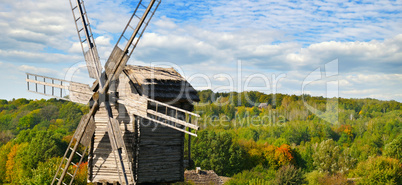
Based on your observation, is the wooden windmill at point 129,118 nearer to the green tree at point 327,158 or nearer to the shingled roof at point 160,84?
the shingled roof at point 160,84

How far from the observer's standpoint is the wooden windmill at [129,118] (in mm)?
13469

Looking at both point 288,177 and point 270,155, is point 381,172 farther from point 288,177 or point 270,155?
point 270,155

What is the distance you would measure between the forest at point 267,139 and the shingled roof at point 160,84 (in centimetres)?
1039

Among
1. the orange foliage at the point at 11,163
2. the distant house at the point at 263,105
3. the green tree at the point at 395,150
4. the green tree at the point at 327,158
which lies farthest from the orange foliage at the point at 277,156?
the orange foliage at the point at 11,163

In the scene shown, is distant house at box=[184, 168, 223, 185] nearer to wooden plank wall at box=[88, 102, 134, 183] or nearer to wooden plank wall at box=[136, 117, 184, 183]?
wooden plank wall at box=[136, 117, 184, 183]

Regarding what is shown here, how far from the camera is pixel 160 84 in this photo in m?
14.4

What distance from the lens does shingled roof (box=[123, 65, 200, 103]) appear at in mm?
13969

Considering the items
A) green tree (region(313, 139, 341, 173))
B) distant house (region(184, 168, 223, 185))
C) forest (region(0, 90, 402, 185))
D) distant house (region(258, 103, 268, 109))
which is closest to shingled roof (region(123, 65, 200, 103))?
forest (region(0, 90, 402, 185))

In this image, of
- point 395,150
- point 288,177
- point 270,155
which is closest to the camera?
point 288,177

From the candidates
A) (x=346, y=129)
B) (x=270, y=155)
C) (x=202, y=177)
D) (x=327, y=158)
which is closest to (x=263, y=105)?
(x=346, y=129)

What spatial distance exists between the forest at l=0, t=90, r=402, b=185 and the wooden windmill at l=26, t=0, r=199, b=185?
844 centimetres

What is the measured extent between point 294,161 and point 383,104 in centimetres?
5016

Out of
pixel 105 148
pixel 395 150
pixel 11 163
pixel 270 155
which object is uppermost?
pixel 105 148

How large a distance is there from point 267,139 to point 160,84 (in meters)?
59.3
